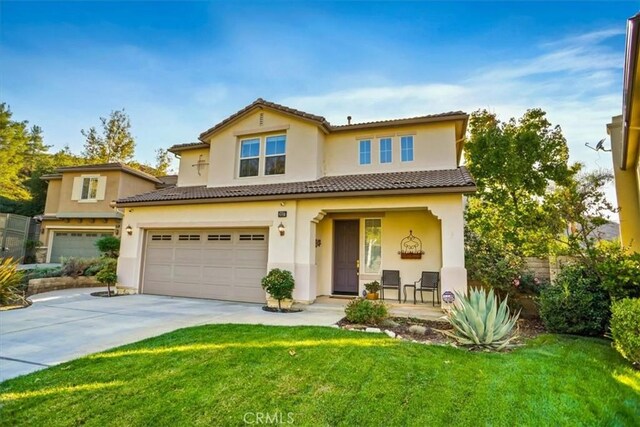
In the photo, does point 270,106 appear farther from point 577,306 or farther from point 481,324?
point 577,306

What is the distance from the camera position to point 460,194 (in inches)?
340

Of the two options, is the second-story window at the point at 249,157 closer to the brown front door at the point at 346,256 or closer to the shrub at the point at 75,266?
the brown front door at the point at 346,256

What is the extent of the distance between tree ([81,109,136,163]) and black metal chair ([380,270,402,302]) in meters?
30.2

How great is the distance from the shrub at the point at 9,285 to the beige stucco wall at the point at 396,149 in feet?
34.5

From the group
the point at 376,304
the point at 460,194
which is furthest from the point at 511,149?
the point at 376,304

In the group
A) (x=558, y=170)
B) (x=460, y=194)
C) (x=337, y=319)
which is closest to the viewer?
(x=337, y=319)

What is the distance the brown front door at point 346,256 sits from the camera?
11.3 meters

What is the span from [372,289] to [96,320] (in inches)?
297

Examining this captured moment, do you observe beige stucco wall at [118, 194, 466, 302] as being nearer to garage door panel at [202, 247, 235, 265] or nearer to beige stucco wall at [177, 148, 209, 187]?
garage door panel at [202, 247, 235, 265]

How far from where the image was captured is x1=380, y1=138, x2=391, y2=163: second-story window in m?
11.7

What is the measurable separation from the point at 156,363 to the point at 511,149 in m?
16.2

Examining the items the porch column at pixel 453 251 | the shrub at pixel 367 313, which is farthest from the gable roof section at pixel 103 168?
the porch column at pixel 453 251

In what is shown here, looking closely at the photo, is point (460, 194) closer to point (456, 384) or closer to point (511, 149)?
point (456, 384)

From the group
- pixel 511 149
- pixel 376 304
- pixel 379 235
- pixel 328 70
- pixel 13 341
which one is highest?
pixel 328 70
